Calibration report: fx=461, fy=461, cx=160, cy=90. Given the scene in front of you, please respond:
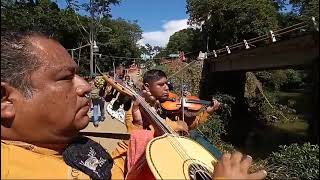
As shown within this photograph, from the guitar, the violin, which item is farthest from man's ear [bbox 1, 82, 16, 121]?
the violin

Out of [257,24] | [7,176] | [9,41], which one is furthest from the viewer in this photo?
[257,24]

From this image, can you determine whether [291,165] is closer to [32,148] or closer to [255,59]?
[32,148]

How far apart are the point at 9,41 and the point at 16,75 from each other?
0.33 ft

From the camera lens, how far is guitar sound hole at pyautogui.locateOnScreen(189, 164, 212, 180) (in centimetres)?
140

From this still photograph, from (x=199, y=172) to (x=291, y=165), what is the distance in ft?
20.1

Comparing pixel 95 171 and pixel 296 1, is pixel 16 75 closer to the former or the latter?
pixel 95 171

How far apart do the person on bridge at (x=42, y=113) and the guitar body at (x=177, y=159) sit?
0.48 feet

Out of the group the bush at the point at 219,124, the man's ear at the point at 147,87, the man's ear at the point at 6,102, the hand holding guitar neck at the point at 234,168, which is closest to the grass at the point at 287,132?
the hand holding guitar neck at the point at 234,168

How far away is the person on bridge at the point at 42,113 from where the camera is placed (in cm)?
112

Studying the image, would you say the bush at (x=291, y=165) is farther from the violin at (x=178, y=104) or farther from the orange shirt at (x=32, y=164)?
the orange shirt at (x=32, y=164)

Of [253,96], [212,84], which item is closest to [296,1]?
[253,96]

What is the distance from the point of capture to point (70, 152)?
1277 millimetres

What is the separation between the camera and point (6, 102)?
112 centimetres

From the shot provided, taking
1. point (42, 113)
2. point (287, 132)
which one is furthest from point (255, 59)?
point (42, 113)
